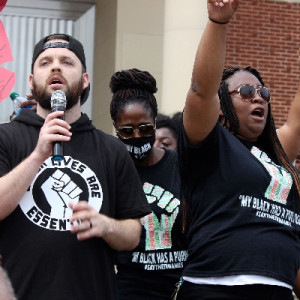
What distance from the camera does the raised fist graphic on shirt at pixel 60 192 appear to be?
332 centimetres

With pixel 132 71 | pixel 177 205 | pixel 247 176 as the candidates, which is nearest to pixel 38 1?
pixel 132 71

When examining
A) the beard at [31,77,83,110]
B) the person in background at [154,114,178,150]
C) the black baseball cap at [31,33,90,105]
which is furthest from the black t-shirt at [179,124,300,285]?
the person in background at [154,114,178,150]

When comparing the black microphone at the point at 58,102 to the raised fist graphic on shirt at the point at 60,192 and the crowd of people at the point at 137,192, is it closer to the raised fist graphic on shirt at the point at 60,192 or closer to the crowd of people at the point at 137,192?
the crowd of people at the point at 137,192

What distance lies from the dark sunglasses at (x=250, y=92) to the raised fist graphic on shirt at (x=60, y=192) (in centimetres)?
100

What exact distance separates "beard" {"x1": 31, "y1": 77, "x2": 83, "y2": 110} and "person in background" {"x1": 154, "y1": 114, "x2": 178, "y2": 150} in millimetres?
2210

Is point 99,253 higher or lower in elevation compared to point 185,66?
lower

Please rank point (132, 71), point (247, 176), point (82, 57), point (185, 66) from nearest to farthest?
1. point (247, 176)
2. point (82, 57)
3. point (132, 71)
4. point (185, 66)

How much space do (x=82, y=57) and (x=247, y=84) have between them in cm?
82

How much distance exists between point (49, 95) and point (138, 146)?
1.11 m

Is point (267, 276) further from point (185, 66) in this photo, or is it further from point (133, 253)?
point (185, 66)

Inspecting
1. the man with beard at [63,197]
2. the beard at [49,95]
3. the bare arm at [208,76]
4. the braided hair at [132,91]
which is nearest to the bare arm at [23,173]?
the man with beard at [63,197]

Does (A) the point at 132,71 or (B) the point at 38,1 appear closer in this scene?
(A) the point at 132,71

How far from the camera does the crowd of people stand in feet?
10.6

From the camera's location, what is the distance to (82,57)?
3770mm
